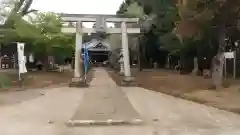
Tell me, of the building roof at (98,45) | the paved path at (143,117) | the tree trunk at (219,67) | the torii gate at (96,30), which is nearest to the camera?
the paved path at (143,117)

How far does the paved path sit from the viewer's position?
31.3 ft

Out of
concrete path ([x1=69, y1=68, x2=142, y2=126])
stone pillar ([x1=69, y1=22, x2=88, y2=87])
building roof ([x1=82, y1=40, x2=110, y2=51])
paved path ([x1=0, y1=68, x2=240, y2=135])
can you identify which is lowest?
paved path ([x1=0, y1=68, x2=240, y2=135])

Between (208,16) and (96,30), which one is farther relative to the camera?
(96,30)

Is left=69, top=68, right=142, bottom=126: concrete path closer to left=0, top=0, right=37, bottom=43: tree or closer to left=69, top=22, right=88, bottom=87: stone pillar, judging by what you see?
left=69, top=22, right=88, bottom=87: stone pillar

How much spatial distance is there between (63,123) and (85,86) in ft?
44.6

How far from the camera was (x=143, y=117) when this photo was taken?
1173cm

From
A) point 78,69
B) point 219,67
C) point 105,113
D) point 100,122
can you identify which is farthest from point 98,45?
point 100,122

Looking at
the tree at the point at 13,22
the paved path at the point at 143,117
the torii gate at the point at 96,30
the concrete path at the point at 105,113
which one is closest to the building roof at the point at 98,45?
the torii gate at the point at 96,30

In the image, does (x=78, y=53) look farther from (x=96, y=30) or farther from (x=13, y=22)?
(x=13, y=22)

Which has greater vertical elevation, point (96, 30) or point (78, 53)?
point (96, 30)

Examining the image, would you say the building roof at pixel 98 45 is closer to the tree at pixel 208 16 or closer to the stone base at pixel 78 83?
the stone base at pixel 78 83

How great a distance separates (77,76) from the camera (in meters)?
25.0

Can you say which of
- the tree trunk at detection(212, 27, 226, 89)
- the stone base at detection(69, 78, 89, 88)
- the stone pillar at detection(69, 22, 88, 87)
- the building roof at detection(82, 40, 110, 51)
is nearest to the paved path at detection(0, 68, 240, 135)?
the tree trunk at detection(212, 27, 226, 89)

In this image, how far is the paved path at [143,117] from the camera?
31.3 feet
